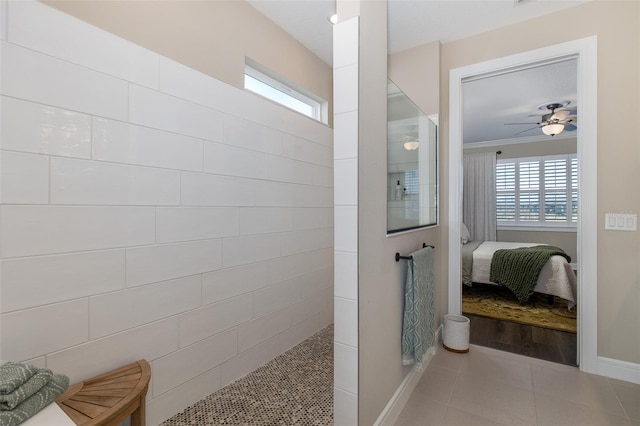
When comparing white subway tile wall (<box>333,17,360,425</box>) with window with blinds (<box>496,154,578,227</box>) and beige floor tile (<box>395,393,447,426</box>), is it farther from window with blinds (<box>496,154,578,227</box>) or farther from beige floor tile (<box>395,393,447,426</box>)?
window with blinds (<box>496,154,578,227</box>)

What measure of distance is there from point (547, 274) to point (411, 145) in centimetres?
278

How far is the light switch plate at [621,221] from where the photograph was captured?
78.5 inches

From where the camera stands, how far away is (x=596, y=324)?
6.87ft

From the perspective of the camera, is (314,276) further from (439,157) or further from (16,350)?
(16,350)

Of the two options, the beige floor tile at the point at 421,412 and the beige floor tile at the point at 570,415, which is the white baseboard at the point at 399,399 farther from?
the beige floor tile at the point at 570,415

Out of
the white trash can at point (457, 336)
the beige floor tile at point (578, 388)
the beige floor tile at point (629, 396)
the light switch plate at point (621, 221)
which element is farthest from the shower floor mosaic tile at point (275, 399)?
the light switch plate at point (621, 221)

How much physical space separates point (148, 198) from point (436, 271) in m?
2.19

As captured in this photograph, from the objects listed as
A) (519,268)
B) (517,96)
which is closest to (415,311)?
(519,268)

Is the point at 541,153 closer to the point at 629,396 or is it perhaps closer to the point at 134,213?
the point at 629,396

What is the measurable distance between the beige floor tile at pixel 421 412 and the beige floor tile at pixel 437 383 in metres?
0.06

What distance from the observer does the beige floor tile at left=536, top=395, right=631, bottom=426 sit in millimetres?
1621

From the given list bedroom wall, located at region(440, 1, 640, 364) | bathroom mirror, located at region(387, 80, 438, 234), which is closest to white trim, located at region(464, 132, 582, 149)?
bedroom wall, located at region(440, 1, 640, 364)

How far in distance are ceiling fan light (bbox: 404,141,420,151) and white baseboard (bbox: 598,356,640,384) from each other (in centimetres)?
198

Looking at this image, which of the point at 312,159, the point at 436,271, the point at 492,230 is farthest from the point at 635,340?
the point at 492,230
